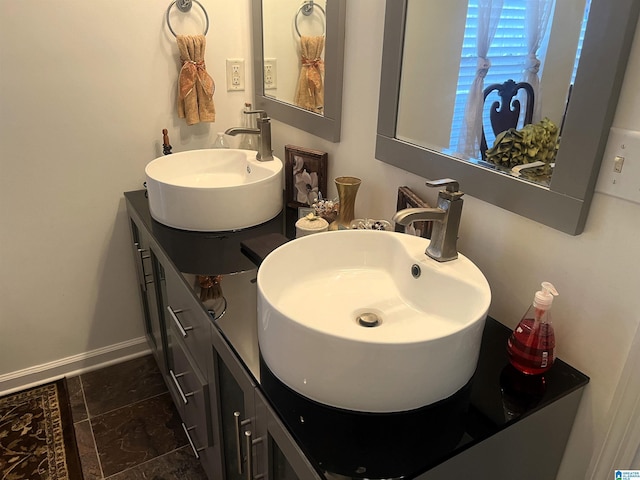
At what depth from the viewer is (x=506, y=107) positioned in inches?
41.1

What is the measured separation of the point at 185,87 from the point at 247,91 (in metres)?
0.29

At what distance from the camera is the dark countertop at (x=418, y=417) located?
77 cm

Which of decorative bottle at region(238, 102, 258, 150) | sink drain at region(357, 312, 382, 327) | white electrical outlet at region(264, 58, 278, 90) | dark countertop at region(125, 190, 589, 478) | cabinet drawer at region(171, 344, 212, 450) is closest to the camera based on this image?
dark countertop at region(125, 190, 589, 478)

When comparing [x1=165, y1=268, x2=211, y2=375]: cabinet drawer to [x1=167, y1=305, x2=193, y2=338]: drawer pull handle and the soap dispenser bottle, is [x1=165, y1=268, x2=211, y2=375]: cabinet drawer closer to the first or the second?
[x1=167, y1=305, x2=193, y2=338]: drawer pull handle

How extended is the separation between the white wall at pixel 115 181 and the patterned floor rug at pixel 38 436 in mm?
147

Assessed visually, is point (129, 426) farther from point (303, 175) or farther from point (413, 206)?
point (413, 206)

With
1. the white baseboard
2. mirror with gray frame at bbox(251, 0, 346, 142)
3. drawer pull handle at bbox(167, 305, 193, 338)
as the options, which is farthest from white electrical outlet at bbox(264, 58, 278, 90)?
the white baseboard

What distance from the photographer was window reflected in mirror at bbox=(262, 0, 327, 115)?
157 centimetres

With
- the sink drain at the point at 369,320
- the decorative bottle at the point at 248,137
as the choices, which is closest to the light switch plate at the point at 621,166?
the sink drain at the point at 369,320

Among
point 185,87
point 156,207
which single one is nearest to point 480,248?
point 156,207

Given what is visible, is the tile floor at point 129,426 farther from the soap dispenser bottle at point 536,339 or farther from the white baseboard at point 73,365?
the soap dispenser bottle at point 536,339

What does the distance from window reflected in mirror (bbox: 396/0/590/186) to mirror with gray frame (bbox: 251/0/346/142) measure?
0.30 m

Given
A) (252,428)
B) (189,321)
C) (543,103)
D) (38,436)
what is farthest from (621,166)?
(38,436)

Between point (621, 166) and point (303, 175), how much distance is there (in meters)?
1.04
